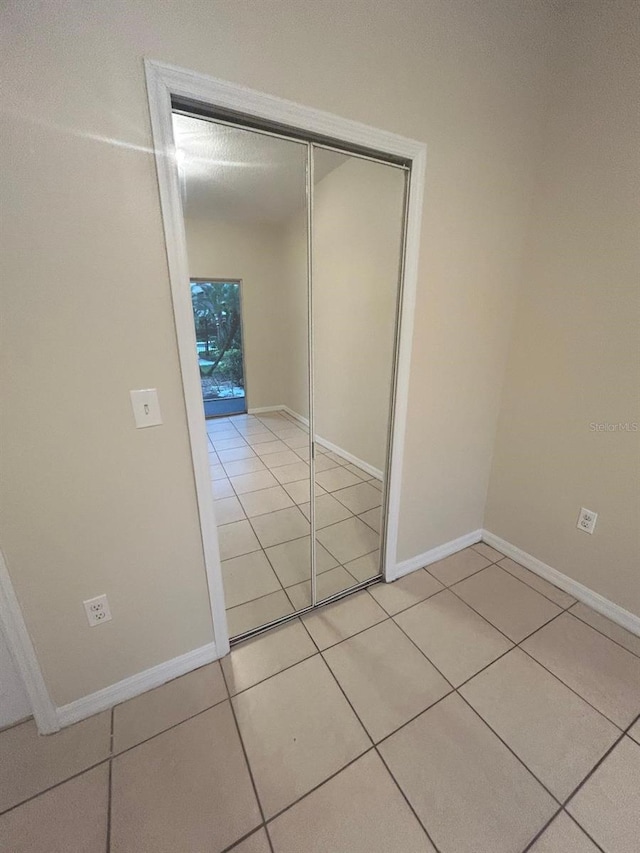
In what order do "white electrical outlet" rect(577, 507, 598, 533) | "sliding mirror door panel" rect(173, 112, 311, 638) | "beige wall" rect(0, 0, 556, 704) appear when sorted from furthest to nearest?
"white electrical outlet" rect(577, 507, 598, 533) < "sliding mirror door panel" rect(173, 112, 311, 638) < "beige wall" rect(0, 0, 556, 704)

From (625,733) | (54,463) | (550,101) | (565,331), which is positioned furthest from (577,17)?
(625,733)

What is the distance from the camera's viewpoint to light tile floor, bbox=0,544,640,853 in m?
0.94

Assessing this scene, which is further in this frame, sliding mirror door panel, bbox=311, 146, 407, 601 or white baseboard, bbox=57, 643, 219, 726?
sliding mirror door panel, bbox=311, 146, 407, 601

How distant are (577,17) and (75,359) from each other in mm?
2390

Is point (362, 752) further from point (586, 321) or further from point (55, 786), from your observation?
point (586, 321)

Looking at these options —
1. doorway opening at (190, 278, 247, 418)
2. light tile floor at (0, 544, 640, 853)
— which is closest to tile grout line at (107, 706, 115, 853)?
light tile floor at (0, 544, 640, 853)

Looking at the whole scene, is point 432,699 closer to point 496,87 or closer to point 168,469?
point 168,469

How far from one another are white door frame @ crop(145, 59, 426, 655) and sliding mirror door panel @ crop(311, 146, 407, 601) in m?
0.15

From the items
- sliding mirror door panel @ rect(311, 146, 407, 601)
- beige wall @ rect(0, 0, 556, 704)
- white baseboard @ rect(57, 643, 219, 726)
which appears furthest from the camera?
sliding mirror door panel @ rect(311, 146, 407, 601)

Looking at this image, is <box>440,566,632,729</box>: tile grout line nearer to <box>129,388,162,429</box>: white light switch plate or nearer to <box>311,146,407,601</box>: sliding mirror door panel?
<box>311,146,407,601</box>: sliding mirror door panel

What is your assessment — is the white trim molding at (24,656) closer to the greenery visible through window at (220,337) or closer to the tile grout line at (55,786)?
the tile grout line at (55,786)

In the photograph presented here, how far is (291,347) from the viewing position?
2.48m

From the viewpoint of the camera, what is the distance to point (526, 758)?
1.11m

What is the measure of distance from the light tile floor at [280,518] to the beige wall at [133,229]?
1.50ft
